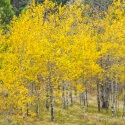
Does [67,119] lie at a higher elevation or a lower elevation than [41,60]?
lower

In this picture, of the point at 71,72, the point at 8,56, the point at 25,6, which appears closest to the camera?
the point at 8,56

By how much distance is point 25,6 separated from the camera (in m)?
47.0

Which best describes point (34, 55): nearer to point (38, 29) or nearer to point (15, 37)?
point (15, 37)

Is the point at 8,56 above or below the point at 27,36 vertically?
below

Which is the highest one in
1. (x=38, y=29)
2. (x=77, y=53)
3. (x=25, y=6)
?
(x=25, y=6)

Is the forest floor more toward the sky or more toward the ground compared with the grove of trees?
more toward the ground

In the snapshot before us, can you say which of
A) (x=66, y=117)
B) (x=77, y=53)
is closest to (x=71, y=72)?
(x=77, y=53)

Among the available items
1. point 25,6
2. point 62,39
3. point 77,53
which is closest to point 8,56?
point 62,39

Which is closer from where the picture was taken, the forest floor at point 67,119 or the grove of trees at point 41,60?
the grove of trees at point 41,60

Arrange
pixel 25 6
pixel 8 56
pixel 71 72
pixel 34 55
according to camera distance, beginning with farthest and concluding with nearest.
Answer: pixel 25 6
pixel 71 72
pixel 34 55
pixel 8 56

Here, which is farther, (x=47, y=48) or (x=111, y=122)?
(x=111, y=122)

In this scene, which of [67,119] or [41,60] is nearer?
[41,60]

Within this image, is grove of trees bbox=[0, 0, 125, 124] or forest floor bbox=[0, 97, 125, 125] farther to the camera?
forest floor bbox=[0, 97, 125, 125]

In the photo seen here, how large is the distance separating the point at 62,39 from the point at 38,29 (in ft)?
14.0
